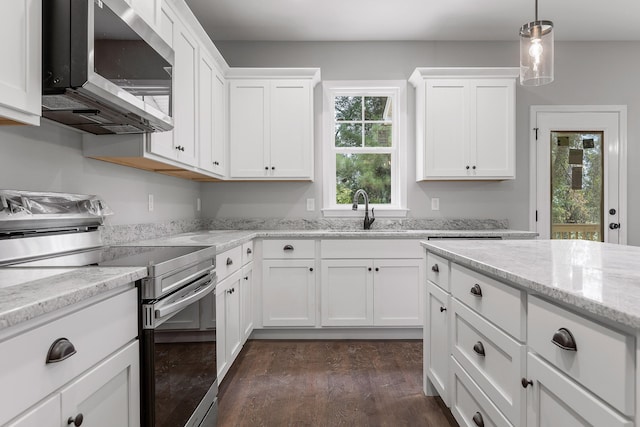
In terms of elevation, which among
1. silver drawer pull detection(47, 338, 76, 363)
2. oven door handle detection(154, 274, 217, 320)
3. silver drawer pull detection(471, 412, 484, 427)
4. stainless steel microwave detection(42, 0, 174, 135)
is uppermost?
stainless steel microwave detection(42, 0, 174, 135)

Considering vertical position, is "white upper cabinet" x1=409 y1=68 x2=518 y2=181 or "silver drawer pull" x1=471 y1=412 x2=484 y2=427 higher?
"white upper cabinet" x1=409 y1=68 x2=518 y2=181

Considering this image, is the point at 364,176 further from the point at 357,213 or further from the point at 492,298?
the point at 492,298

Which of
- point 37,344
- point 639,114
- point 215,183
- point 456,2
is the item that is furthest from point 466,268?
point 639,114

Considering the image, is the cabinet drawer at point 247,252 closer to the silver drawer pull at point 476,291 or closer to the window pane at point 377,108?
the silver drawer pull at point 476,291

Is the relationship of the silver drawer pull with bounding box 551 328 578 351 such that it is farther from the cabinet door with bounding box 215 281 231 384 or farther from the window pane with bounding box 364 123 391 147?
the window pane with bounding box 364 123 391 147

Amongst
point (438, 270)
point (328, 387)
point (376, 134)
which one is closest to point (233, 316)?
point (328, 387)

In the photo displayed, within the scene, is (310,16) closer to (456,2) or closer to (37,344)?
(456,2)

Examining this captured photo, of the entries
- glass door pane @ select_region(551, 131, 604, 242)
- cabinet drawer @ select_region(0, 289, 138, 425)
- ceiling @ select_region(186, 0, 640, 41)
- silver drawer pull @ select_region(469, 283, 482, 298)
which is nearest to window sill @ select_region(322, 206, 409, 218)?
glass door pane @ select_region(551, 131, 604, 242)

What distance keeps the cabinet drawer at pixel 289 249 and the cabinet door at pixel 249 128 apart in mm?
690

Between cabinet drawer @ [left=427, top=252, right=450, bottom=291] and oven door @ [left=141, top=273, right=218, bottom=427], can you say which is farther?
cabinet drawer @ [left=427, top=252, right=450, bottom=291]

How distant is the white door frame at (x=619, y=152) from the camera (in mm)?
3826

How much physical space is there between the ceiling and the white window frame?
450 millimetres

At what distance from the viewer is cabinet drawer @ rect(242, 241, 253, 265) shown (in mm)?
2807

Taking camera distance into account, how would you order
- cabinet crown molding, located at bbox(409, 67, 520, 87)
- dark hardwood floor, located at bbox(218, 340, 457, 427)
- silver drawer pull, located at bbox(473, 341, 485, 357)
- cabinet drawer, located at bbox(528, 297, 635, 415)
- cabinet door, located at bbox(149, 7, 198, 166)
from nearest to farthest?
cabinet drawer, located at bbox(528, 297, 635, 415) → silver drawer pull, located at bbox(473, 341, 485, 357) → dark hardwood floor, located at bbox(218, 340, 457, 427) → cabinet door, located at bbox(149, 7, 198, 166) → cabinet crown molding, located at bbox(409, 67, 520, 87)
